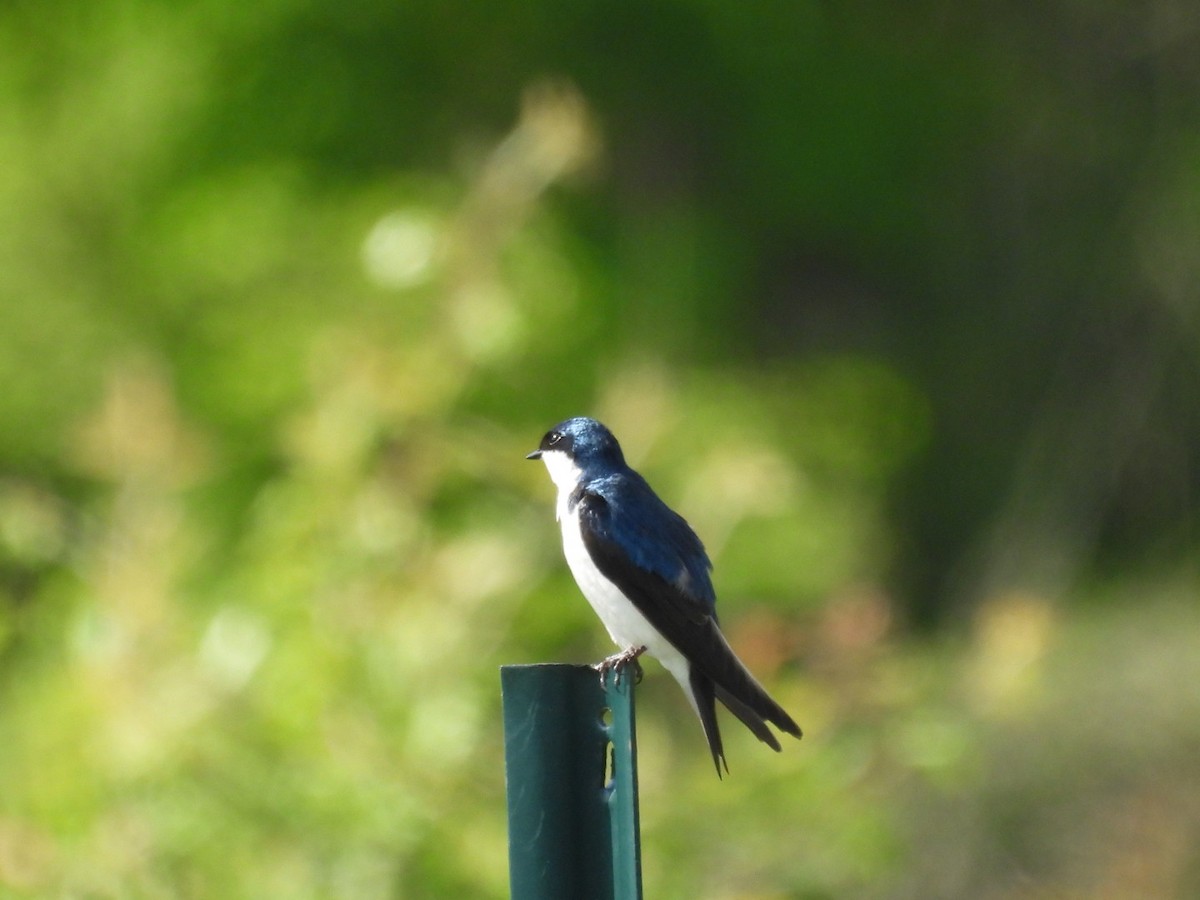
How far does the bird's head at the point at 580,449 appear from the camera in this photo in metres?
3.77

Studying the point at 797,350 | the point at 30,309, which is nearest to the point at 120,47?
the point at 30,309

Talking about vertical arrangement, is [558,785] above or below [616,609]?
below

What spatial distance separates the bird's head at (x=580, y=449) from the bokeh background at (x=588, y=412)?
3.14 ft

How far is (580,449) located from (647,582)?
49cm

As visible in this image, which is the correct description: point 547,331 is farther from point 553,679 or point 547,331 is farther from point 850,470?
point 850,470

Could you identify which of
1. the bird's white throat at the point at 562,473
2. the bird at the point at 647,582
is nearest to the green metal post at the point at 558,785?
the bird at the point at 647,582

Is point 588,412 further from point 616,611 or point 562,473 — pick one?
point 616,611

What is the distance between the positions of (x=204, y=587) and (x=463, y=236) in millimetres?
1776

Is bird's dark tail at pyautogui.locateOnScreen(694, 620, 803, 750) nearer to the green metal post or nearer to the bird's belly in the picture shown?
the bird's belly

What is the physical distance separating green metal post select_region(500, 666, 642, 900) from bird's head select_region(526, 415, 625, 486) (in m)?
1.31

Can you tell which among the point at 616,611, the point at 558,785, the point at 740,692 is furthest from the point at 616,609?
the point at 558,785

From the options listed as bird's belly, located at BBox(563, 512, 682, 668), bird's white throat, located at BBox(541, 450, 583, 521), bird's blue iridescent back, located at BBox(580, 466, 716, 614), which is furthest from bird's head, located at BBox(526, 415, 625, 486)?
bird's belly, located at BBox(563, 512, 682, 668)

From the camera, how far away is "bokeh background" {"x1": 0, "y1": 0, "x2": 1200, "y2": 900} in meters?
4.63

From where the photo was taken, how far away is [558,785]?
2.46 m
